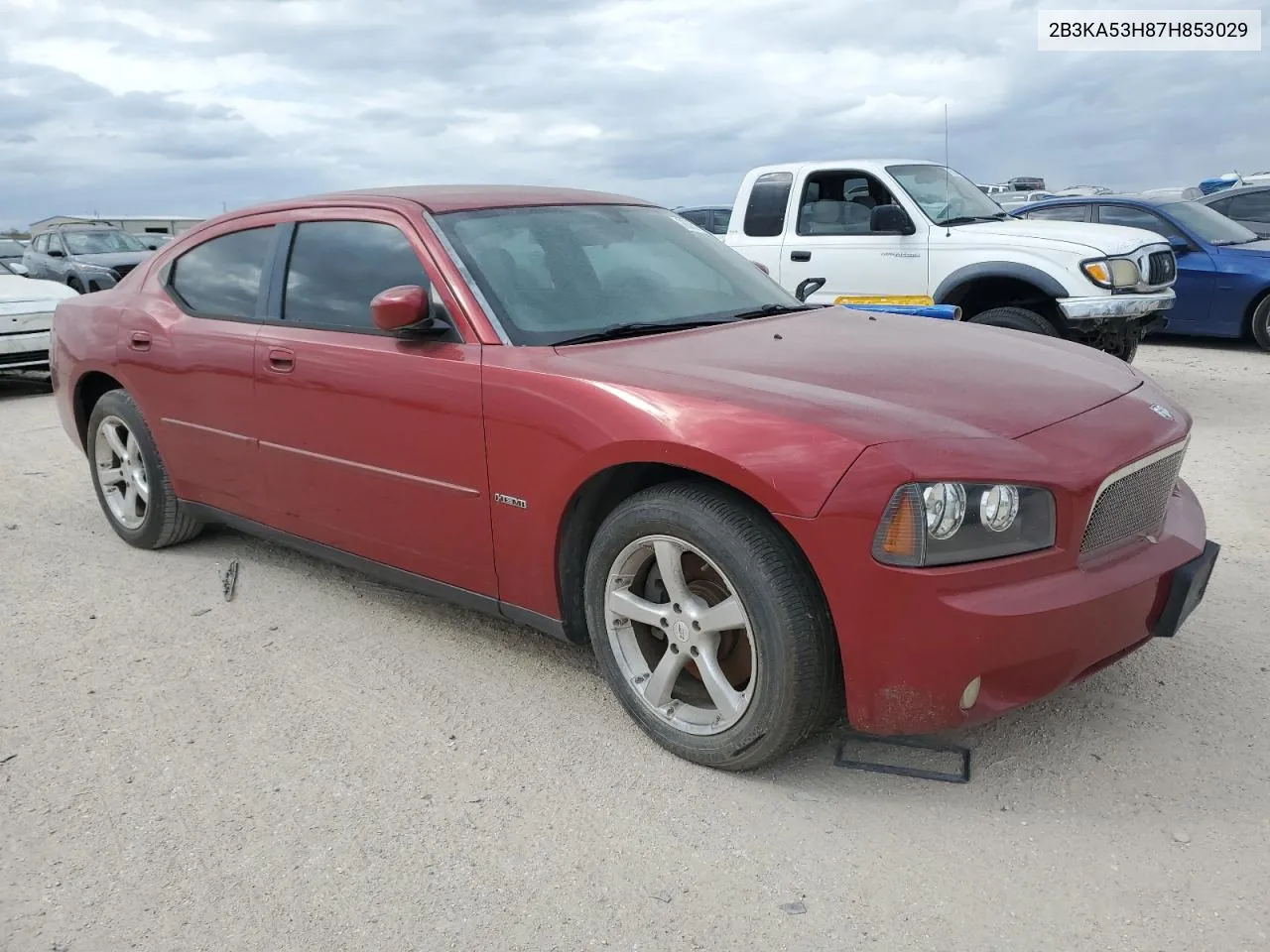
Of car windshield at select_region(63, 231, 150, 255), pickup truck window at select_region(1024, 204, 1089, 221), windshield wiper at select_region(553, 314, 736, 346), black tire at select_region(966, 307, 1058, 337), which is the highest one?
car windshield at select_region(63, 231, 150, 255)

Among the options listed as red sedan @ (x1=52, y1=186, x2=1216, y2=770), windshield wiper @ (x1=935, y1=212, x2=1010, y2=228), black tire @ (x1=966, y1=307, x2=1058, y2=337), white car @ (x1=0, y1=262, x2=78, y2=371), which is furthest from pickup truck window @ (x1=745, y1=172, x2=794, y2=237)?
white car @ (x1=0, y1=262, x2=78, y2=371)

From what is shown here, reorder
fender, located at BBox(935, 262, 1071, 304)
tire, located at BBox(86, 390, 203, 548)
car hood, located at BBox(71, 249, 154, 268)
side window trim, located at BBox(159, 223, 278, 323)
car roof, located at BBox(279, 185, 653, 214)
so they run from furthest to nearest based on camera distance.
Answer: car hood, located at BBox(71, 249, 154, 268), fender, located at BBox(935, 262, 1071, 304), tire, located at BBox(86, 390, 203, 548), side window trim, located at BBox(159, 223, 278, 323), car roof, located at BBox(279, 185, 653, 214)

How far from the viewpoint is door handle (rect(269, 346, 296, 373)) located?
3.90 m

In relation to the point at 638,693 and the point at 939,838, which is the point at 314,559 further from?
the point at 939,838

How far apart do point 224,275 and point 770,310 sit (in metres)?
2.23

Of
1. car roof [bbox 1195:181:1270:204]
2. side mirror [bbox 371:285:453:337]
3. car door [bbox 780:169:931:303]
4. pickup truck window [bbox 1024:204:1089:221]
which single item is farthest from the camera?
car roof [bbox 1195:181:1270:204]

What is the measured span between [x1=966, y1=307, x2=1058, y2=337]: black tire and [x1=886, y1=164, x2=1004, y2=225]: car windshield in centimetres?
85

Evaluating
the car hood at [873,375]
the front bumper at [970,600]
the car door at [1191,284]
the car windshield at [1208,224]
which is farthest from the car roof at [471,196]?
the car windshield at [1208,224]

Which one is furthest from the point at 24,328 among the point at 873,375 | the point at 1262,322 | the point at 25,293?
the point at 1262,322

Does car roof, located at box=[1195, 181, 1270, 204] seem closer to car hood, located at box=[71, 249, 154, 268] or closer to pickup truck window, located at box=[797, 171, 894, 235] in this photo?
pickup truck window, located at box=[797, 171, 894, 235]

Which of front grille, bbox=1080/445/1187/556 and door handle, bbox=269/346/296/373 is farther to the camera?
door handle, bbox=269/346/296/373

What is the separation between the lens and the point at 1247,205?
12.5m

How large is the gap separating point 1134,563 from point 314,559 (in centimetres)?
348

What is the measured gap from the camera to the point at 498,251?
3.61 metres
